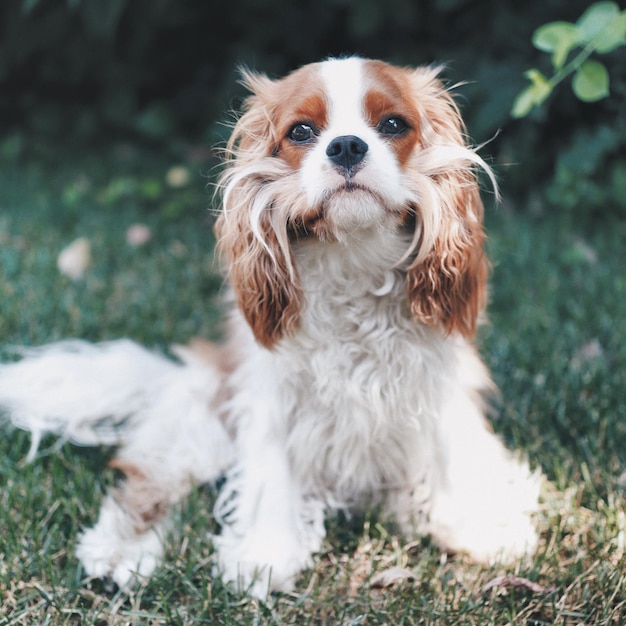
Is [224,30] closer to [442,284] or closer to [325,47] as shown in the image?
[325,47]

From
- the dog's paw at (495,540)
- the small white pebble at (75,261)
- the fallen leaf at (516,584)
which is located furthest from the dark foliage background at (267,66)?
the fallen leaf at (516,584)

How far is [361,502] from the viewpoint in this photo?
219 centimetres

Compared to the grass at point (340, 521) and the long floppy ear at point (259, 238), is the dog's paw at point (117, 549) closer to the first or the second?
the grass at point (340, 521)

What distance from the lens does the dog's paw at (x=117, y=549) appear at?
1.91 meters

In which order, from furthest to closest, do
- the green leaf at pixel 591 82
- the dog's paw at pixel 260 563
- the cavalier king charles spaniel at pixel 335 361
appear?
the green leaf at pixel 591 82 < the dog's paw at pixel 260 563 < the cavalier king charles spaniel at pixel 335 361

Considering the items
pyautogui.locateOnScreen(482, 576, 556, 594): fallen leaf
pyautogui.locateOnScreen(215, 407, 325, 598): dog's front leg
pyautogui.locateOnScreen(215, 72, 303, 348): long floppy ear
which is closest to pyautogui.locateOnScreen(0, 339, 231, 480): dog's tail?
pyautogui.locateOnScreen(215, 407, 325, 598): dog's front leg

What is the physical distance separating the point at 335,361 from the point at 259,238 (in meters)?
0.35

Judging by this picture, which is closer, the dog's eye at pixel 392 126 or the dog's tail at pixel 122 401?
the dog's eye at pixel 392 126

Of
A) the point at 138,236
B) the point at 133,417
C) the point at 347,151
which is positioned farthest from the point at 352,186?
the point at 138,236

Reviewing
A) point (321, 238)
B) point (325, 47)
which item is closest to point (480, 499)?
point (321, 238)

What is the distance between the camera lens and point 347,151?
1.66 meters

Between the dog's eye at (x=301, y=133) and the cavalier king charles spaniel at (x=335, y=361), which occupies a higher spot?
the dog's eye at (x=301, y=133)

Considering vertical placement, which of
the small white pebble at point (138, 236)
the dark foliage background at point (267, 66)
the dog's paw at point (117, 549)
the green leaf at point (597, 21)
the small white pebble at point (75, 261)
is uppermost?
the dark foliage background at point (267, 66)

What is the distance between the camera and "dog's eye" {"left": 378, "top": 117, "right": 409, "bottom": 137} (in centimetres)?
179
